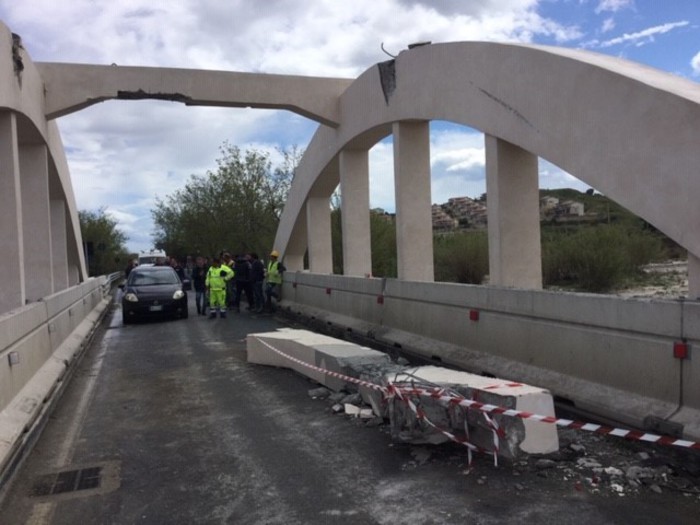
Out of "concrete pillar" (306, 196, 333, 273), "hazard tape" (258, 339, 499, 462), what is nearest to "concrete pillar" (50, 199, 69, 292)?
"concrete pillar" (306, 196, 333, 273)

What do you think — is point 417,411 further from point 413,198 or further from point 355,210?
point 355,210

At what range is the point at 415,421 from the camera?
5645 mm

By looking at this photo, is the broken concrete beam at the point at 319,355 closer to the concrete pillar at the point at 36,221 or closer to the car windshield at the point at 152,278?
the concrete pillar at the point at 36,221

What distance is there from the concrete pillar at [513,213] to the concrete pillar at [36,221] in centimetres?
1041

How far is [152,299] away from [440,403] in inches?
549

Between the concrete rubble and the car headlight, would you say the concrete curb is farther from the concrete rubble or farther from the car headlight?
the car headlight

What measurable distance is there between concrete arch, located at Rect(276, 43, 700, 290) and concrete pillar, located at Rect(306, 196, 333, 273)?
760 cm

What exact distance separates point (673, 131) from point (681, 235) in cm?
108

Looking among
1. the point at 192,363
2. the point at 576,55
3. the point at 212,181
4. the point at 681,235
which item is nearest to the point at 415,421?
the point at 681,235

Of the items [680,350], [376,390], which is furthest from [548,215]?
[680,350]

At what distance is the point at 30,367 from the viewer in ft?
26.7

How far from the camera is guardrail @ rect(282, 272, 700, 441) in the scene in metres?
5.32

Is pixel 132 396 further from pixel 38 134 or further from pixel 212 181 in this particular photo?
pixel 212 181

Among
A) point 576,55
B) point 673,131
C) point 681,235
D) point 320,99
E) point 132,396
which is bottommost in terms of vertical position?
point 132,396
